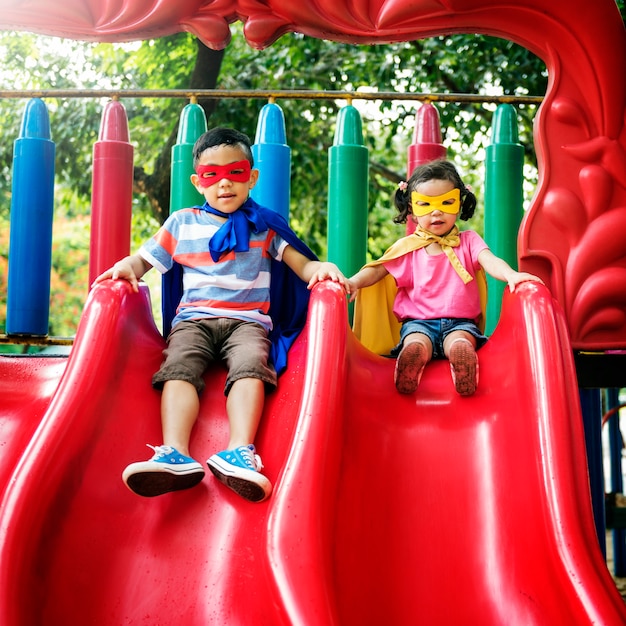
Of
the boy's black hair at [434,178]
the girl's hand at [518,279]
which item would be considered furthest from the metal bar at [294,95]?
the girl's hand at [518,279]

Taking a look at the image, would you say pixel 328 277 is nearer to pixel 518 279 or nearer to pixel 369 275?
pixel 369 275

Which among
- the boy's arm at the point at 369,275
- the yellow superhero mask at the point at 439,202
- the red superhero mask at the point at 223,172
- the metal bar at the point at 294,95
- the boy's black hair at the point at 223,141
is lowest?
the boy's arm at the point at 369,275

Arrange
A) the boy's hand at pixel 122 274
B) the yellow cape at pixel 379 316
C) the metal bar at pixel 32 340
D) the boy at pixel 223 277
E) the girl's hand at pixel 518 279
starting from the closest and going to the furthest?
the boy at pixel 223 277 → the girl's hand at pixel 518 279 → the boy's hand at pixel 122 274 → the yellow cape at pixel 379 316 → the metal bar at pixel 32 340

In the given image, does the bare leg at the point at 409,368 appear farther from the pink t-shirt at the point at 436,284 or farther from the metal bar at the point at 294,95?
the metal bar at the point at 294,95

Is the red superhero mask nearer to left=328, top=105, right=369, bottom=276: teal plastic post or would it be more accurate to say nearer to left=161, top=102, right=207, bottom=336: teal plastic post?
left=161, top=102, right=207, bottom=336: teal plastic post

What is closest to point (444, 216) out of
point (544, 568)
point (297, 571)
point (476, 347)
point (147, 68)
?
point (476, 347)

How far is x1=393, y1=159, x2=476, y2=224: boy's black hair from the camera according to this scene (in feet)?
10.5

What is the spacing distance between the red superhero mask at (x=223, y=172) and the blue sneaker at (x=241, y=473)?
1117mm

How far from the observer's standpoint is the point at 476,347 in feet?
10.0

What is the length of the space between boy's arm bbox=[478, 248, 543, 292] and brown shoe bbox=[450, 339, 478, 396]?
270mm

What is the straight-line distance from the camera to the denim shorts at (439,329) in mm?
3090

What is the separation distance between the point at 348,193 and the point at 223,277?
90 cm

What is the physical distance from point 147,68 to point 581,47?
5896 millimetres

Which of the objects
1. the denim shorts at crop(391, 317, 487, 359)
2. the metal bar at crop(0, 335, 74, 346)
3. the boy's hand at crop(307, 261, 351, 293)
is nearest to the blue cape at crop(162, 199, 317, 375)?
the boy's hand at crop(307, 261, 351, 293)
